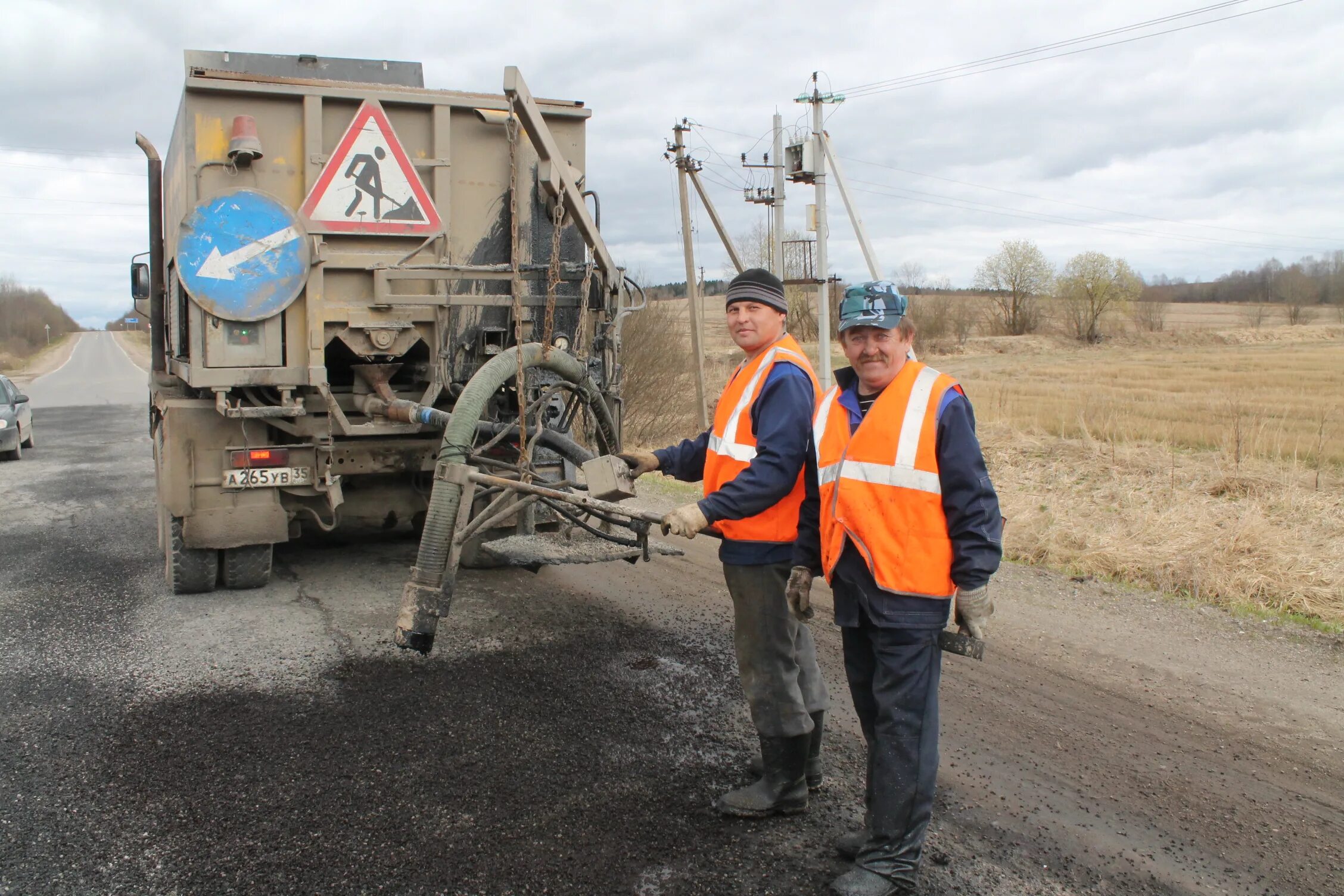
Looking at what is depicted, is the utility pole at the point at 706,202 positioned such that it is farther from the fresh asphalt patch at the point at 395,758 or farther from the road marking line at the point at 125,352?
the road marking line at the point at 125,352

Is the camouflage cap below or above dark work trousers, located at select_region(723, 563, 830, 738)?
above

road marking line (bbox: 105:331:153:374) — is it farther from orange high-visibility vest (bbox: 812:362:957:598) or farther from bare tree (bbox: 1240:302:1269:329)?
bare tree (bbox: 1240:302:1269:329)

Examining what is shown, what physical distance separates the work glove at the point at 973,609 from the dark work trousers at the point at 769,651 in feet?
2.16

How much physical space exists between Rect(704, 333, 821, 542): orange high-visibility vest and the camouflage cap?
0.38 m

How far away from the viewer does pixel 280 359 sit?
5.66m

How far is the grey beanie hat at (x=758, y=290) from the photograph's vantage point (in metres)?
3.46

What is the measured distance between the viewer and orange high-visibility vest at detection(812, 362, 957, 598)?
2852 mm

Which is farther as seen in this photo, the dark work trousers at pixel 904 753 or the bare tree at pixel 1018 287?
the bare tree at pixel 1018 287

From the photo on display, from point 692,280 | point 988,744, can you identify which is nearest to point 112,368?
point 692,280

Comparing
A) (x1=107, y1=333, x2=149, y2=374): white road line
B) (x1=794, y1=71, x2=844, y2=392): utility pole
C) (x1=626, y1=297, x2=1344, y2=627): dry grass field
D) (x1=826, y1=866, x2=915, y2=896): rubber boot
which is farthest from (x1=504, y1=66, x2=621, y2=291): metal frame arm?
(x1=107, y1=333, x2=149, y2=374): white road line

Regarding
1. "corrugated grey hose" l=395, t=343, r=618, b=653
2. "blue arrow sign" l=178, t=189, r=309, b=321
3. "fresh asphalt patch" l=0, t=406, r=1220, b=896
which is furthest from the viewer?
"blue arrow sign" l=178, t=189, r=309, b=321

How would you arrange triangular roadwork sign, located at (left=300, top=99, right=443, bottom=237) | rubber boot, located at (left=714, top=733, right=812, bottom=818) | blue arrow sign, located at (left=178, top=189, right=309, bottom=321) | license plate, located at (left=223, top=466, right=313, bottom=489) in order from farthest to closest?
license plate, located at (left=223, top=466, right=313, bottom=489)
triangular roadwork sign, located at (left=300, top=99, right=443, bottom=237)
blue arrow sign, located at (left=178, top=189, right=309, bottom=321)
rubber boot, located at (left=714, top=733, right=812, bottom=818)

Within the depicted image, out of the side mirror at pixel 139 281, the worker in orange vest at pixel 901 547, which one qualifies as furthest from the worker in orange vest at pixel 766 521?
the side mirror at pixel 139 281

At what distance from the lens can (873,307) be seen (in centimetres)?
298
